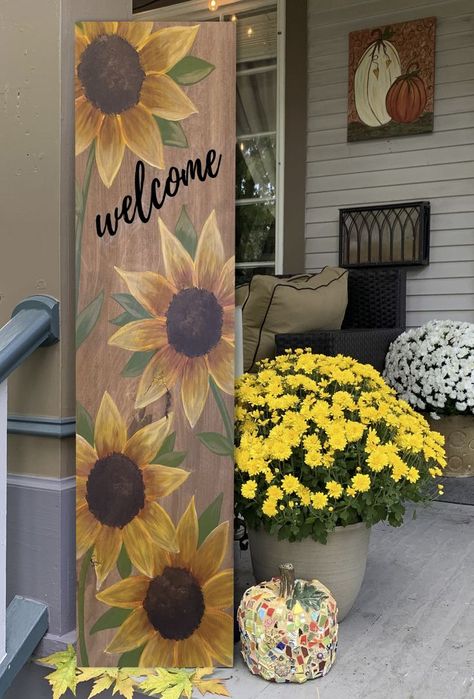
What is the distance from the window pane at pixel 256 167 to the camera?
4137 mm

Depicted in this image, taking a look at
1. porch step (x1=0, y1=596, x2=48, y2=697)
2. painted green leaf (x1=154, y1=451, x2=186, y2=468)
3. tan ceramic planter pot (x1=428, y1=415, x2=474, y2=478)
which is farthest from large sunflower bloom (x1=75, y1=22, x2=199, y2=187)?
tan ceramic planter pot (x1=428, y1=415, x2=474, y2=478)

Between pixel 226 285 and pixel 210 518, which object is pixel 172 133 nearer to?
pixel 226 285

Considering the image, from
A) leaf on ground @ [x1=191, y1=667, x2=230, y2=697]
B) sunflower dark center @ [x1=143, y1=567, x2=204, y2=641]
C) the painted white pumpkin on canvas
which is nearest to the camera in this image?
leaf on ground @ [x1=191, y1=667, x2=230, y2=697]

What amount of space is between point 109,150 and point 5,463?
2.29ft

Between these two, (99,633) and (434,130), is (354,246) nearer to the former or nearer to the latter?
(434,130)

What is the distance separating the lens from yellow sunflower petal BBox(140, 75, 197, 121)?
1.45 meters

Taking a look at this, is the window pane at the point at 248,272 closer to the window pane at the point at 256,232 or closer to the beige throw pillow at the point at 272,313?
the window pane at the point at 256,232

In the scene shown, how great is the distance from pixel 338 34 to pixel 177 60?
2.84 m

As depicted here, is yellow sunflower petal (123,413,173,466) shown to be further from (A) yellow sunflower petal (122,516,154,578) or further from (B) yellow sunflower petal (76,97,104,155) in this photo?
(B) yellow sunflower petal (76,97,104,155)

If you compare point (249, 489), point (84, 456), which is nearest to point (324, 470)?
point (249, 489)

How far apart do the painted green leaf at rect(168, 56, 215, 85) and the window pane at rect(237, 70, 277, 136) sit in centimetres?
278

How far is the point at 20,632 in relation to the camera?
5.08 feet

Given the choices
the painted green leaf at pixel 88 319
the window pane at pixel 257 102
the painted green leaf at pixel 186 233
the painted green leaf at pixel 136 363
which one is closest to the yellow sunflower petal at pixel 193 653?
the painted green leaf at pixel 136 363

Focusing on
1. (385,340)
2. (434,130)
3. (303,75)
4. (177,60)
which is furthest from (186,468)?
(303,75)
